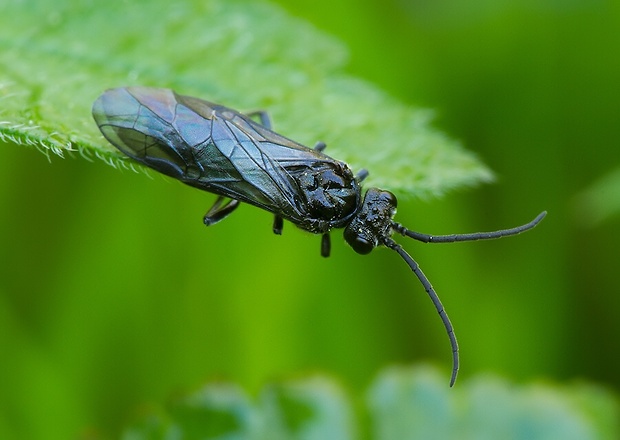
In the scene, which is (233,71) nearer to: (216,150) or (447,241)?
(216,150)

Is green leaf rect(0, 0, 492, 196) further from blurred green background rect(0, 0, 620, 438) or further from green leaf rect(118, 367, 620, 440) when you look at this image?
green leaf rect(118, 367, 620, 440)

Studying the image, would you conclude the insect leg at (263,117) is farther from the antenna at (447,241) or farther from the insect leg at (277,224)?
the antenna at (447,241)

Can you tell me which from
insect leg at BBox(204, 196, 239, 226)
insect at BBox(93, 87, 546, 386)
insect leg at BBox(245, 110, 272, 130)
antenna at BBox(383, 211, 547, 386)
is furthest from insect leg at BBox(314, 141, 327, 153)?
insect leg at BBox(204, 196, 239, 226)

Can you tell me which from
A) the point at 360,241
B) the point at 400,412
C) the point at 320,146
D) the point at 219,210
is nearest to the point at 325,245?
the point at 360,241

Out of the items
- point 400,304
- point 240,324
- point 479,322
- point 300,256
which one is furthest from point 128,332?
point 479,322

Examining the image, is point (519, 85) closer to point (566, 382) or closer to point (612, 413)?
point (566, 382)

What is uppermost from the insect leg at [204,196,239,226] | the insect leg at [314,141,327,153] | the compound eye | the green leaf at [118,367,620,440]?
the insect leg at [314,141,327,153]
